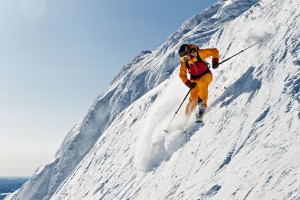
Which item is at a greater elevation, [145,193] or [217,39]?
[217,39]

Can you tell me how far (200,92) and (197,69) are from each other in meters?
0.88

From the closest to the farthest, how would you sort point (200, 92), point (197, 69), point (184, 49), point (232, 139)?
point (232, 139)
point (200, 92)
point (184, 49)
point (197, 69)

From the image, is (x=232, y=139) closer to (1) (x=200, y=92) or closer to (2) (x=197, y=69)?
(1) (x=200, y=92)

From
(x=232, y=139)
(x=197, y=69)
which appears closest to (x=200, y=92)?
(x=197, y=69)

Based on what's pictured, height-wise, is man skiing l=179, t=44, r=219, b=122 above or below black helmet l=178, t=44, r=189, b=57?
below

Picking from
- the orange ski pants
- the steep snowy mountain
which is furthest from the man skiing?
the steep snowy mountain

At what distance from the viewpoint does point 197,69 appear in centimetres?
1104

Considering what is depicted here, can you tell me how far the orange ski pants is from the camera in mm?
10523

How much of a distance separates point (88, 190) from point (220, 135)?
7574 millimetres

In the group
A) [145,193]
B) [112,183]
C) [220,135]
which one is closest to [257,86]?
[220,135]

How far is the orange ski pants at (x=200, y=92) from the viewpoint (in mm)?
10523

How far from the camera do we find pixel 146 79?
3145cm

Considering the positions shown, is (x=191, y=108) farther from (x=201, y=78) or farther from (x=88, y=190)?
(x=88, y=190)

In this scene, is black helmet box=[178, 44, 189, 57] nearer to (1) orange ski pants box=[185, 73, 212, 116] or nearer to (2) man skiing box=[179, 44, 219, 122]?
(2) man skiing box=[179, 44, 219, 122]
